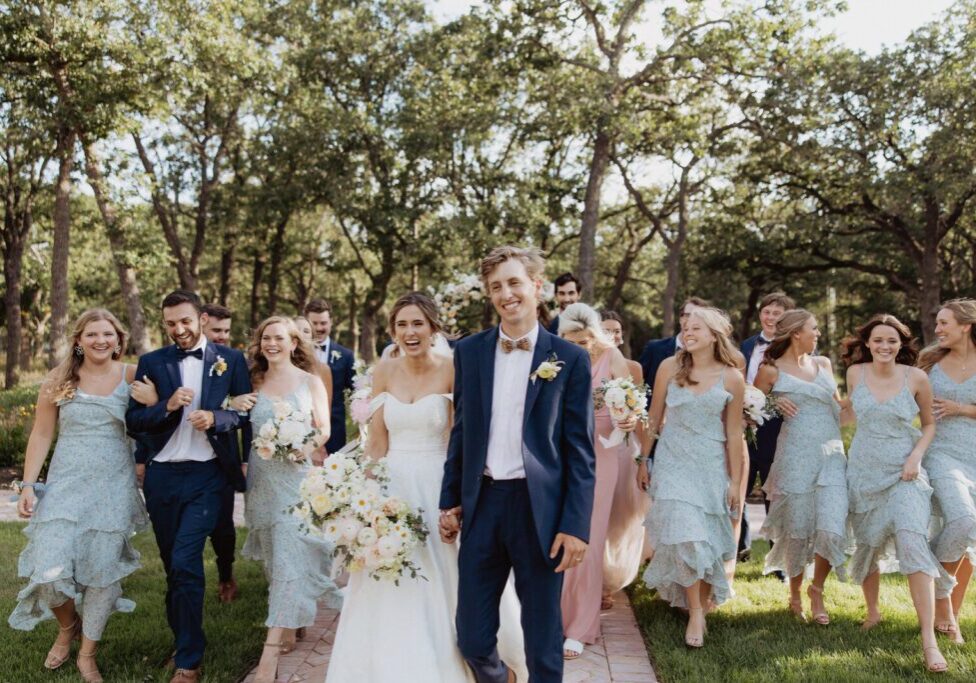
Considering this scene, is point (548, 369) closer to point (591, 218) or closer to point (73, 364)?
point (73, 364)

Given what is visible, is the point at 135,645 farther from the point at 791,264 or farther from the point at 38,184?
the point at 791,264

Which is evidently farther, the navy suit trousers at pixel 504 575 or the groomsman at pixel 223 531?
the groomsman at pixel 223 531

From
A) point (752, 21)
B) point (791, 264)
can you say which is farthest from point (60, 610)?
point (791, 264)

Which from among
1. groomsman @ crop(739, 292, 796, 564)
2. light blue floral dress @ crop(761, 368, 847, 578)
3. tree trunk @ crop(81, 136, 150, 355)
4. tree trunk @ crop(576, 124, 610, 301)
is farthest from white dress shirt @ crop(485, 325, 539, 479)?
tree trunk @ crop(81, 136, 150, 355)

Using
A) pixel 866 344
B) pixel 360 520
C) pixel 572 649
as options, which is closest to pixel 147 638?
pixel 360 520

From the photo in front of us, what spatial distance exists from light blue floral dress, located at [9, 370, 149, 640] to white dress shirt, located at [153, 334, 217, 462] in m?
0.40

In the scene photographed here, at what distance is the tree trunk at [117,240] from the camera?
18.3 metres

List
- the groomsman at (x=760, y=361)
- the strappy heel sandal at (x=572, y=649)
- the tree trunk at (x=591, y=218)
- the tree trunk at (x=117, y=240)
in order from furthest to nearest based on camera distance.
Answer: the tree trunk at (x=591, y=218), the tree trunk at (x=117, y=240), the groomsman at (x=760, y=361), the strappy heel sandal at (x=572, y=649)

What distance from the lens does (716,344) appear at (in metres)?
5.95

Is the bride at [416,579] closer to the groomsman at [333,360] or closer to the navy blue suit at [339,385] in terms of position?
the groomsman at [333,360]

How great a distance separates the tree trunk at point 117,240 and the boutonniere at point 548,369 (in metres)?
16.7

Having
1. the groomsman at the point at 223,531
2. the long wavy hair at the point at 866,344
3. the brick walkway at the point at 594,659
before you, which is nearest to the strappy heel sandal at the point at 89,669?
the brick walkway at the point at 594,659

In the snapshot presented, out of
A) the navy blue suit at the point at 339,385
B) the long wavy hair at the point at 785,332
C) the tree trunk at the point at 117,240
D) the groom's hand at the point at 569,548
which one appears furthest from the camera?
the tree trunk at the point at 117,240

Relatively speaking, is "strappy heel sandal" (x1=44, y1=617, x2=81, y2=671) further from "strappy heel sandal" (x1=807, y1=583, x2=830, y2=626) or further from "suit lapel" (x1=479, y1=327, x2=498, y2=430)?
"strappy heel sandal" (x1=807, y1=583, x2=830, y2=626)
